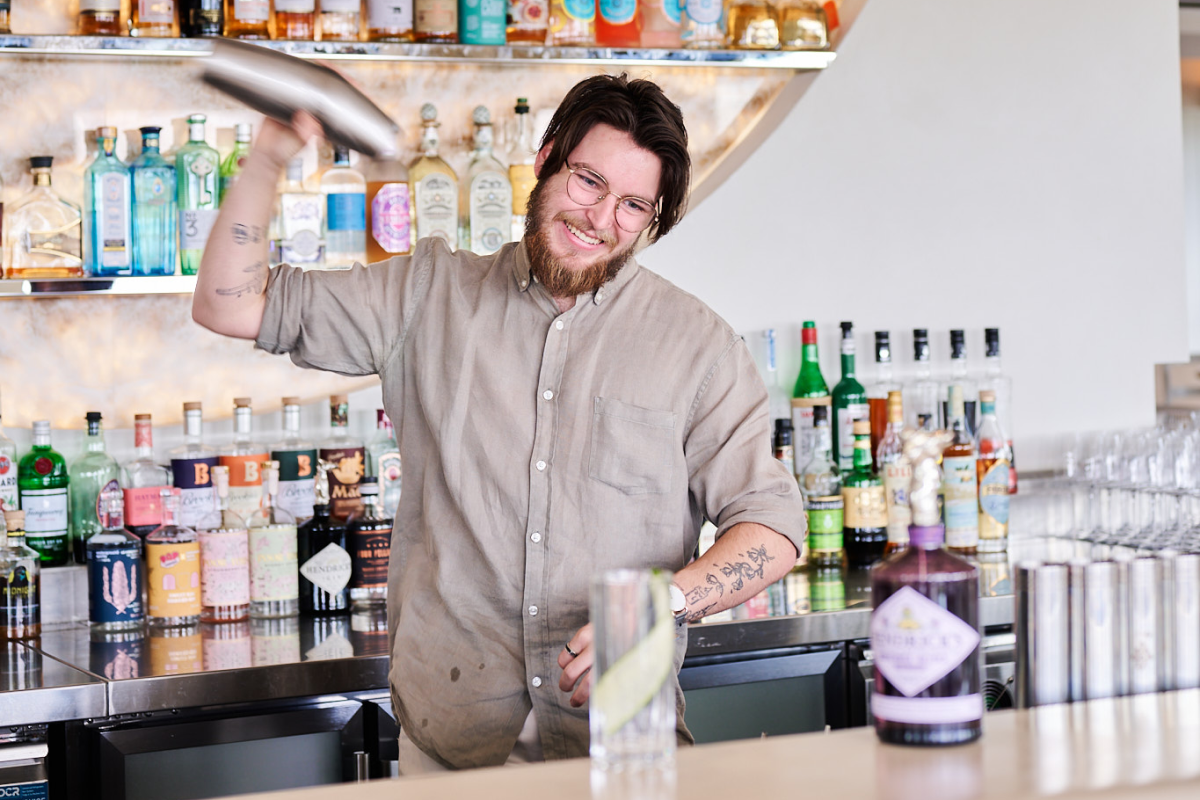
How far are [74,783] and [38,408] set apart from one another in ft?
2.62

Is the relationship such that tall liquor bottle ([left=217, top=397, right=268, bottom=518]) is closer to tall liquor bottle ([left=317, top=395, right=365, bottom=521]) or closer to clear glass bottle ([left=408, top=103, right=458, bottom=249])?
tall liquor bottle ([left=317, top=395, right=365, bottom=521])

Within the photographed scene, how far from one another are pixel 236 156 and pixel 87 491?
25.1 inches

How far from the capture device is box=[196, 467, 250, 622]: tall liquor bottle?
2.11 meters

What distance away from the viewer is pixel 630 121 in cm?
154

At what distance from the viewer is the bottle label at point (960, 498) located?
8.01 feet

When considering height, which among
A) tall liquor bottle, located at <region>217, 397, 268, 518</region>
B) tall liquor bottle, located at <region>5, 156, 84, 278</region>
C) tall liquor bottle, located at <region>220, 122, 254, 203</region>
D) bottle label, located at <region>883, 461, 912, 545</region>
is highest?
tall liquor bottle, located at <region>220, 122, 254, 203</region>

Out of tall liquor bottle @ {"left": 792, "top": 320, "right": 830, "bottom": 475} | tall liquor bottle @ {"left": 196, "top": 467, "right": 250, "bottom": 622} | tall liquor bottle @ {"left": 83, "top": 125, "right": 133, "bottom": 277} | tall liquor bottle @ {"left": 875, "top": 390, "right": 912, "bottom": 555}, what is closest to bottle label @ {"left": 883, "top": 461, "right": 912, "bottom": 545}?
tall liquor bottle @ {"left": 875, "top": 390, "right": 912, "bottom": 555}

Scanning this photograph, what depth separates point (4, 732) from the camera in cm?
163

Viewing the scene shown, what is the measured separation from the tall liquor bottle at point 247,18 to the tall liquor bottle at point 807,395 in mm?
1142

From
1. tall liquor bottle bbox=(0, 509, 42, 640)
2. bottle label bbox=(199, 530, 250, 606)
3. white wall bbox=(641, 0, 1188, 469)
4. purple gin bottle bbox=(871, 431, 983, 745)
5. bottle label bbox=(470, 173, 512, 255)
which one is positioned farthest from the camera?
white wall bbox=(641, 0, 1188, 469)

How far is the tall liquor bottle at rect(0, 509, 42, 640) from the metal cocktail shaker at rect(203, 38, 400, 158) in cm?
101

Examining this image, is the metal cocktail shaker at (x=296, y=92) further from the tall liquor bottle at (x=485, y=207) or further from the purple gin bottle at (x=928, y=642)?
the tall liquor bottle at (x=485, y=207)

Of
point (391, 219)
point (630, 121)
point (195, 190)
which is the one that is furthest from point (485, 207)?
point (630, 121)

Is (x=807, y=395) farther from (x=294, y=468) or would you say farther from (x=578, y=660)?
(x=578, y=660)
